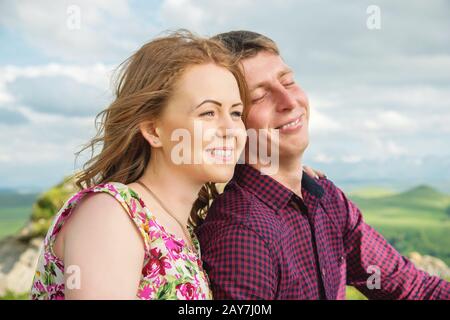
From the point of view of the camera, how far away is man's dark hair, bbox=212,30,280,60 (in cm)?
303

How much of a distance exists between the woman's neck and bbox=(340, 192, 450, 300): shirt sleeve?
112 centimetres

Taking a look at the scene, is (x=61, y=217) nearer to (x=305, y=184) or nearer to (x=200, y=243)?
(x=200, y=243)

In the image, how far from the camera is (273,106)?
9.81ft

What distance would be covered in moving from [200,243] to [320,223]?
2.24 feet

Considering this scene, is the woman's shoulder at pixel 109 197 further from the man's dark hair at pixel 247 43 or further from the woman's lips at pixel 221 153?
the man's dark hair at pixel 247 43

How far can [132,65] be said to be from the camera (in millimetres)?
2758

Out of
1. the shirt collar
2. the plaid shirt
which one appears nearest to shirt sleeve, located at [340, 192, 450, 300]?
the plaid shirt

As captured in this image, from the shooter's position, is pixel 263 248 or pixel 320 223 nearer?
pixel 263 248

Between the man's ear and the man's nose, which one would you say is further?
the man's nose

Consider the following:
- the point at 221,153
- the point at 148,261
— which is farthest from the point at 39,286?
the point at 221,153

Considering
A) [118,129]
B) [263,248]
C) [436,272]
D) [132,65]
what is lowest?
[436,272]

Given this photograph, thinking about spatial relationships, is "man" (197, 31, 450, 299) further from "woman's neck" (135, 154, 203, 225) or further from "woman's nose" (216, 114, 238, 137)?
"woman's nose" (216, 114, 238, 137)

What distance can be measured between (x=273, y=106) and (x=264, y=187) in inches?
17.2
